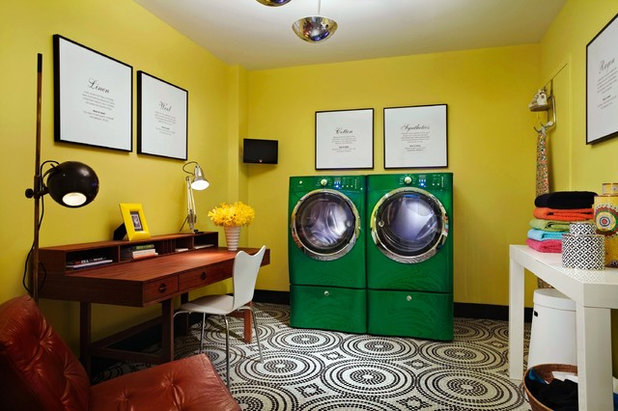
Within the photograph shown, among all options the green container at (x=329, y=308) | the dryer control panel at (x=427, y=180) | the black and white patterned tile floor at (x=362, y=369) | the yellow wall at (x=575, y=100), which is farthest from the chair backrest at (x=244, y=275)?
the yellow wall at (x=575, y=100)

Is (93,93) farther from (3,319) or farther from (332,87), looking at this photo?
(332,87)

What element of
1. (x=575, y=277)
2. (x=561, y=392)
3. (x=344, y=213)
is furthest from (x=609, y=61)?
(x=344, y=213)

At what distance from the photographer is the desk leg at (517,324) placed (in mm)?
2516

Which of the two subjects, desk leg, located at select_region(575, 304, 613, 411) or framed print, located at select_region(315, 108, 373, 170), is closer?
desk leg, located at select_region(575, 304, 613, 411)

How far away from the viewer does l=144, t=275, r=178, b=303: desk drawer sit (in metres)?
2.01

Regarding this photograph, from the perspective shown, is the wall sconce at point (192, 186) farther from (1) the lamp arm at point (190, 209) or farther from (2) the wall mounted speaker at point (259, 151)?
(2) the wall mounted speaker at point (259, 151)

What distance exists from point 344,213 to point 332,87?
1583 millimetres

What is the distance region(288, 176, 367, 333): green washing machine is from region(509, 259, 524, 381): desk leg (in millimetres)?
1195

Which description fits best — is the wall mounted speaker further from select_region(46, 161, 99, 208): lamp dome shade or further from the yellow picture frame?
select_region(46, 161, 99, 208): lamp dome shade

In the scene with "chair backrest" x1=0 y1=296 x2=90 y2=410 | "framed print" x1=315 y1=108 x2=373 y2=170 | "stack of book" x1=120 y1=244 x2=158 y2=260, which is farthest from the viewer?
"framed print" x1=315 y1=108 x2=373 y2=170

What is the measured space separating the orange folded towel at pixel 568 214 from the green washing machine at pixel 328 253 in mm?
1440

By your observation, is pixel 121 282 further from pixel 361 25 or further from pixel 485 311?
pixel 485 311

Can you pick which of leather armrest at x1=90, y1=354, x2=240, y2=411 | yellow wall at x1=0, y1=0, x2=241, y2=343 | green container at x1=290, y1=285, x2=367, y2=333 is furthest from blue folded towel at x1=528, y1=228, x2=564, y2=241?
yellow wall at x1=0, y1=0, x2=241, y2=343

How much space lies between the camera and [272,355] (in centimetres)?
294
